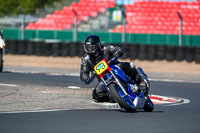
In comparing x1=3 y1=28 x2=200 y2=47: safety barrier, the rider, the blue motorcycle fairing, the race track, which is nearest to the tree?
x1=3 y1=28 x2=200 y2=47: safety barrier

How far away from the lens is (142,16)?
96.5ft

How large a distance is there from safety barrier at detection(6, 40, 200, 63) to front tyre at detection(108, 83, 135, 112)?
48.1 feet

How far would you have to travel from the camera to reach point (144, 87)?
367 inches

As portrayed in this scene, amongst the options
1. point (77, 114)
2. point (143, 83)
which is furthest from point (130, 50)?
point (77, 114)

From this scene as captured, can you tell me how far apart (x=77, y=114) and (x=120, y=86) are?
3.00 feet

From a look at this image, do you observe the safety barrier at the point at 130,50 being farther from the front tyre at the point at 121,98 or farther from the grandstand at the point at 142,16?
the front tyre at the point at 121,98

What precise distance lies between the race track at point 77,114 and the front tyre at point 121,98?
120mm

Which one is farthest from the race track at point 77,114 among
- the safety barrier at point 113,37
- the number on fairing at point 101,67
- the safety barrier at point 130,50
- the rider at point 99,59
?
the safety barrier at point 113,37

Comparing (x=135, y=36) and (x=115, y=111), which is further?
(x=135, y=36)

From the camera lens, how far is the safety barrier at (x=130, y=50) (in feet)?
76.8

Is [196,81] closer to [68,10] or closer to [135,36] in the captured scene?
[135,36]

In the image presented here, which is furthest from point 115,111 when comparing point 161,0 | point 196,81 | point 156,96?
point 161,0

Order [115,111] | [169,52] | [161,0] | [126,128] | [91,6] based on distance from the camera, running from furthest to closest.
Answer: [91,6], [161,0], [169,52], [115,111], [126,128]

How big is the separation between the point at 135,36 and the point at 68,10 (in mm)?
7500
